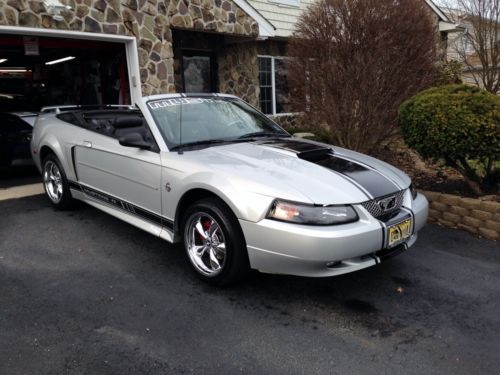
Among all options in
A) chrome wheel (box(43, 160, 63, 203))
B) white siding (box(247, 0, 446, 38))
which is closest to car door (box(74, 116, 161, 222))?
chrome wheel (box(43, 160, 63, 203))

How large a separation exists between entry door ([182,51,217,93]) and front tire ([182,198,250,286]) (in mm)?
→ 8098

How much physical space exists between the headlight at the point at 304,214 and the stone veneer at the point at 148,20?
6.13m

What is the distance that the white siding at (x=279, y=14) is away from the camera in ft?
40.0

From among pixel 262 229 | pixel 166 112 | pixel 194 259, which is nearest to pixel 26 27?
pixel 166 112

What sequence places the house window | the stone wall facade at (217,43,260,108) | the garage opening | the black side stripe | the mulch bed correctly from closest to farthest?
the black side stripe
the mulch bed
the garage opening
the stone wall facade at (217,43,260,108)
the house window

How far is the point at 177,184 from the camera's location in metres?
→ 3.91

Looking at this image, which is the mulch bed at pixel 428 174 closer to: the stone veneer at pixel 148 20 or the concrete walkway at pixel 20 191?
the stone veneer at pixel 148 20

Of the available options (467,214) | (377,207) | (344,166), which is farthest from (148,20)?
(377,207)

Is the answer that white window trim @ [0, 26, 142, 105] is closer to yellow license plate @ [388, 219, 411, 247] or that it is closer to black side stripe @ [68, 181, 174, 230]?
black side stripe @ [68, 181, 174, 230]

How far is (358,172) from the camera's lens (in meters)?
3.86

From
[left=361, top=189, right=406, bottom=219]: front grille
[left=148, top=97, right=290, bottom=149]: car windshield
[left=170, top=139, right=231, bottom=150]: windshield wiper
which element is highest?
[left=148, top=97, right=290, bottom=149]: car windshield

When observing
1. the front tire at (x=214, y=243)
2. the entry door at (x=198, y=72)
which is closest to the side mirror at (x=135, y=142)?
the front tire at (x=214, y=243)

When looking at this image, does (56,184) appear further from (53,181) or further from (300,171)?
(300,171)

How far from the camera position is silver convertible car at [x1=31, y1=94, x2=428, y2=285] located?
3.28 metres
